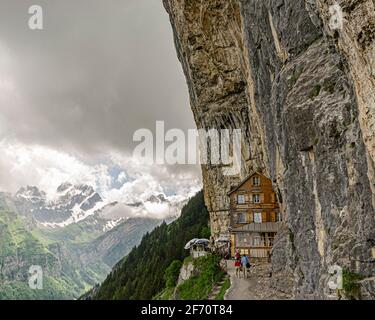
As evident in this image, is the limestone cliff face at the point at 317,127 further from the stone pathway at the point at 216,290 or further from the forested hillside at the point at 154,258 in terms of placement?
the forested hillside at the point at 154,258

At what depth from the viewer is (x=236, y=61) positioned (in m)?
48.4

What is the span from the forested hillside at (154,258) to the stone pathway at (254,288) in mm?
59635

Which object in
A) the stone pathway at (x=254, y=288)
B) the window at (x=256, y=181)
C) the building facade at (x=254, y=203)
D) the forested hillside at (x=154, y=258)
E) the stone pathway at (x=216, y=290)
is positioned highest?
the window at (x=256, y=181)

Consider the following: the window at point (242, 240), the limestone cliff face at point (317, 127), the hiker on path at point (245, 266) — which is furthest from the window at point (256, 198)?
the hiker on path at point (245, 266)

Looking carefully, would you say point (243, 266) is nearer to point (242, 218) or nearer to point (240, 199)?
point (242, 218)

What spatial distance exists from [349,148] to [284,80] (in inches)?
315

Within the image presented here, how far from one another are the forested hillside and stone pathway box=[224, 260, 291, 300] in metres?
59.6

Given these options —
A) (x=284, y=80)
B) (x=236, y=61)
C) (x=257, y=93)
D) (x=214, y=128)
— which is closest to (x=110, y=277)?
(x=214, y=128)

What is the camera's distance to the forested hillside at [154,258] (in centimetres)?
9799

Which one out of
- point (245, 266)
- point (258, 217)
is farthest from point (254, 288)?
point (258, 217)

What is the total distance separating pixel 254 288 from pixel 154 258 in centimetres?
9012

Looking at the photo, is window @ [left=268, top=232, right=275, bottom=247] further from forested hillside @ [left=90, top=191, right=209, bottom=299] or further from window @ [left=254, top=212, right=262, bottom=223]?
forested hillside @ [left=90, top=191, right=209, bottom=299]

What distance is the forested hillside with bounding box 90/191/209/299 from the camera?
98.0 meters
